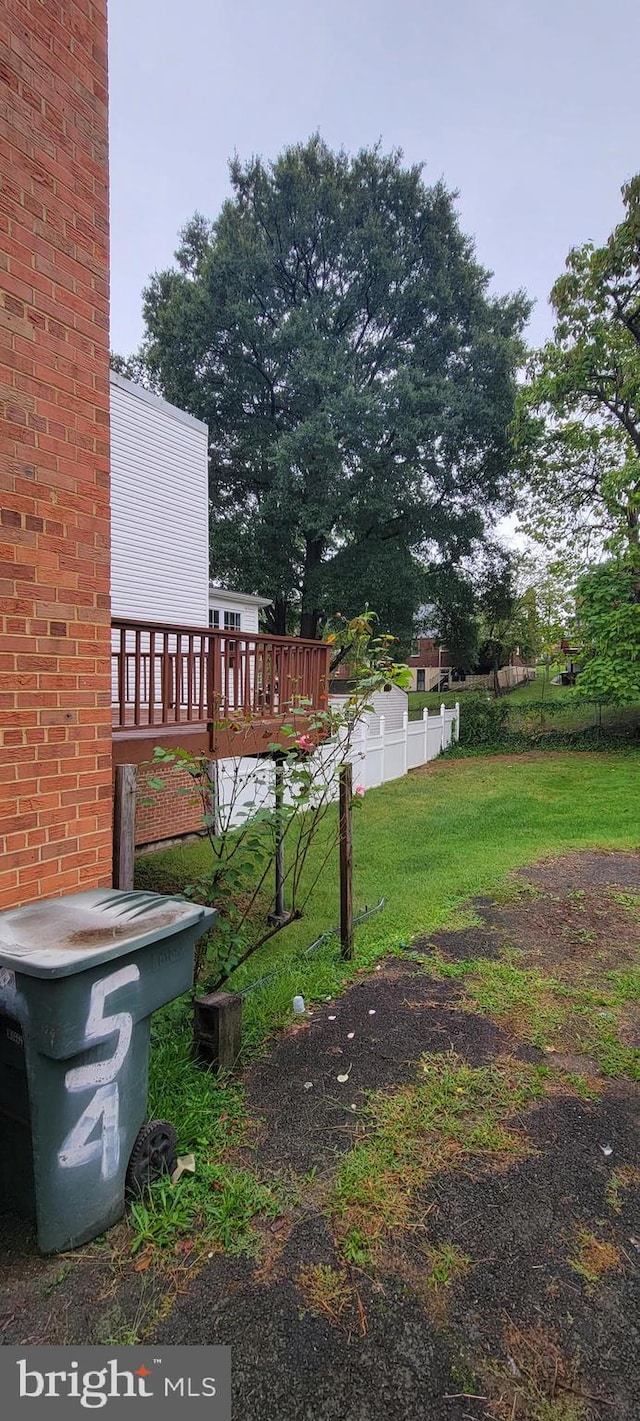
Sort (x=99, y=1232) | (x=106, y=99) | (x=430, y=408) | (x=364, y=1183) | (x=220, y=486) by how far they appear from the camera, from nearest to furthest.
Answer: (x=99, y=1232)
(x=364, y=1183)
(x=106, y=99)
(x=430, y=408)
(x=220, y=486)

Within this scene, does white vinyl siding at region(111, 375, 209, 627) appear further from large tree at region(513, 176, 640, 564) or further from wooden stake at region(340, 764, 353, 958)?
large tree at region(513, 176, 640, 564)

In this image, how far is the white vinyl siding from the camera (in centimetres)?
827

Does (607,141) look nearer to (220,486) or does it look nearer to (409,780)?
(409,780)

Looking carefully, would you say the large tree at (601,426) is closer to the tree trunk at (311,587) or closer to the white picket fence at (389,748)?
the white picket fence at (389,748)

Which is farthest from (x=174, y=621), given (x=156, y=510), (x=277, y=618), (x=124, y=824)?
(x=277, y=618)

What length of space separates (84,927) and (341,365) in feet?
61.3

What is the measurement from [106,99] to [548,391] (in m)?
16.7

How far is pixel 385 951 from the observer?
14.5 ft

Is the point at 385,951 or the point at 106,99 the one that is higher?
the point at 106,99

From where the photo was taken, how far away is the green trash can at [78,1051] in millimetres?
1575

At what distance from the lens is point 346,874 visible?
4559mm

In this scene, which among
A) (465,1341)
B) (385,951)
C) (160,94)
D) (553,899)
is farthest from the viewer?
(160,94)

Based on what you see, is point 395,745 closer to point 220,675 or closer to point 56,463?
point 220,675

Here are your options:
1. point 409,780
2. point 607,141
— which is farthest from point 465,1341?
point 607,141
